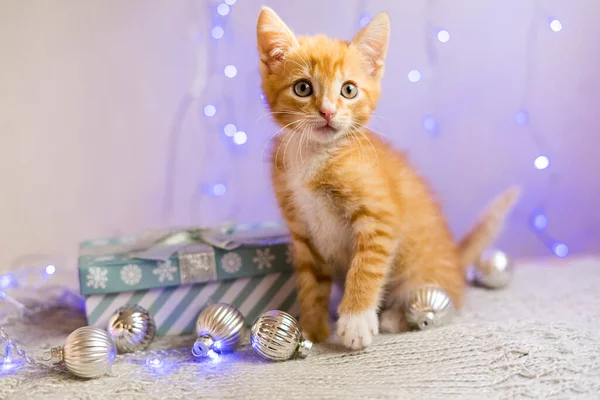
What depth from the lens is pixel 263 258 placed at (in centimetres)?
128

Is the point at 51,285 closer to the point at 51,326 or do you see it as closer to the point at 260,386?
the point at 51,326

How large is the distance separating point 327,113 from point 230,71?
0.68m

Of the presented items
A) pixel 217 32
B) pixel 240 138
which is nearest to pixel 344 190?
pixel 240 138

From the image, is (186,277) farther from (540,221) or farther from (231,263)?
(540,221)

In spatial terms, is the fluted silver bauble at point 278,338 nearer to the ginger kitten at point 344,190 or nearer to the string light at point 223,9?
the ginger kitten at point 344,190

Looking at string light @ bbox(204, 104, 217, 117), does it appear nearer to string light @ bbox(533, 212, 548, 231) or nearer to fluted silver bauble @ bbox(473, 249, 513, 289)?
fluted silver bauble @ bbox(473, 249, 513, 289)

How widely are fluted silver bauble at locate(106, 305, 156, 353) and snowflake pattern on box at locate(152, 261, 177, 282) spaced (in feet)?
0.30

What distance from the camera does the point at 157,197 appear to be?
1.73m

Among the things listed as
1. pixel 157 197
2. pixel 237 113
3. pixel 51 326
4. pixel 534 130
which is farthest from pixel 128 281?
pixel 534 130

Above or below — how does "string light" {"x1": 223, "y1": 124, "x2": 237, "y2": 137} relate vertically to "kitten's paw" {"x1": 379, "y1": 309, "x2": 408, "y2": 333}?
above

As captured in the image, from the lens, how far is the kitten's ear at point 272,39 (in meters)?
1.11

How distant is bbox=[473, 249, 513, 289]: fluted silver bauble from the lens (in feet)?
4.85

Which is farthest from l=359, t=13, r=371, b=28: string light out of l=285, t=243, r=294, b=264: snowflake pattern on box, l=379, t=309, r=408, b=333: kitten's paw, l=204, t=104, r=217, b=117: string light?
l=379, t=309, r=408, b=333: kitten's paw

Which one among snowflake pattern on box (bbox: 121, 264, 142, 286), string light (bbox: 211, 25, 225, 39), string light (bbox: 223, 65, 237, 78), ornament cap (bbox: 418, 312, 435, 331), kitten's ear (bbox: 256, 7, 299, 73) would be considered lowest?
ornament cap (bbox: 418, 312, 435, 331)
